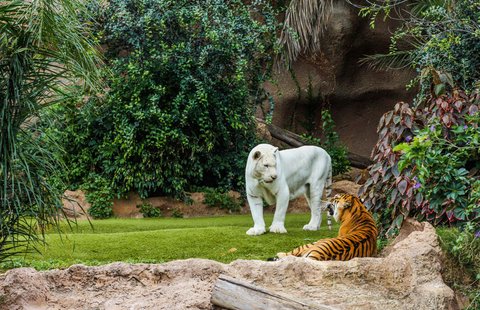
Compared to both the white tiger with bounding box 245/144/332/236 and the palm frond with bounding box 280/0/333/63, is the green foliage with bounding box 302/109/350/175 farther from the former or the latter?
the white tiger with bounding box 245/144/332/236

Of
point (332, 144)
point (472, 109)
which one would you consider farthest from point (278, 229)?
Answer: point (332, 144)

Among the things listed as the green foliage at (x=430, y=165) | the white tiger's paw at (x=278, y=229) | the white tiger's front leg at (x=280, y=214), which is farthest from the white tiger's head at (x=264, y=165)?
the green foliage at (x=430, y=165)

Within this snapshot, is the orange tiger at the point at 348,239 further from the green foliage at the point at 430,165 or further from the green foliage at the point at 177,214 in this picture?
the green foliage at the point at 177,214

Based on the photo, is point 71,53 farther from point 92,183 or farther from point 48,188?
point 92,183

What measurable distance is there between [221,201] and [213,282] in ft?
24.6

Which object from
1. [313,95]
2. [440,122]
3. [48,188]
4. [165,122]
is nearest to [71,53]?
[48,188]

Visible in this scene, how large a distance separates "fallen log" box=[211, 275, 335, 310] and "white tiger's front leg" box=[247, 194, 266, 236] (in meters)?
4.13

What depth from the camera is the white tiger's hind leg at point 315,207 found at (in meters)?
10.1

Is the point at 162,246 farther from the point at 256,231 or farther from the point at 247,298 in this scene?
the point at 247,298

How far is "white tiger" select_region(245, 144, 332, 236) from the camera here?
31.5 ft

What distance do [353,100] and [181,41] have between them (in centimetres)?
486

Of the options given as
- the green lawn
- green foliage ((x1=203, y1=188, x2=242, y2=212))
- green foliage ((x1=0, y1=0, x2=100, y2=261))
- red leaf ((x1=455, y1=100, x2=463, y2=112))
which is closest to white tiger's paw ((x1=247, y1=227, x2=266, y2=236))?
the green lawn

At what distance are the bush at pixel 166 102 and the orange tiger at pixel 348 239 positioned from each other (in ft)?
16.9

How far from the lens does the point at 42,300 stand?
553 centimetres
